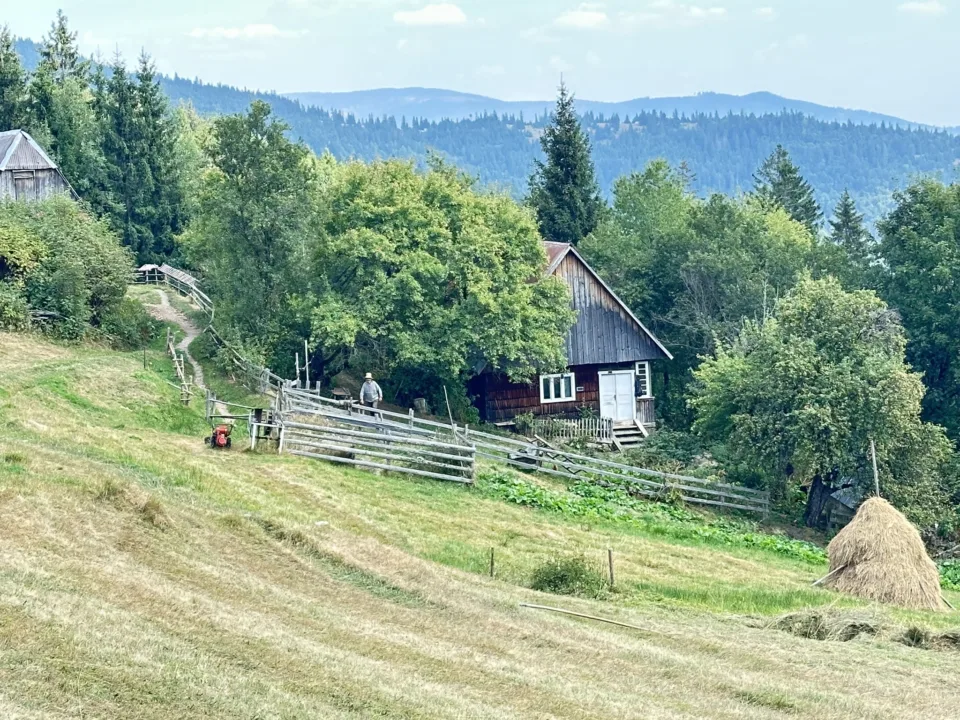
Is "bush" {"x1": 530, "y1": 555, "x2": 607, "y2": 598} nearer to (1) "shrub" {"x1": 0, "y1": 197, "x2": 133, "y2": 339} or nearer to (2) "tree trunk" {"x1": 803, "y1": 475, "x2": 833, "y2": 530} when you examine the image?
(2) "tree trunk" {"x1": 803, "y1": 475, "x2": 833, "y2": 530}

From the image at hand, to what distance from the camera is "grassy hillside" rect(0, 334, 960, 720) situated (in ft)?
45.3

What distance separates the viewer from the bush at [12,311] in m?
42.5

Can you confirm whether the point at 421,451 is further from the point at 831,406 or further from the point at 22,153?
the point at 22,153

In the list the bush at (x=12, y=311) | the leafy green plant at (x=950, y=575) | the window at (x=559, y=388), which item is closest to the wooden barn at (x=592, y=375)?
the window at (x=559, y=388)

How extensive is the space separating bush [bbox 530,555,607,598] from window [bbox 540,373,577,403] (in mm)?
26137

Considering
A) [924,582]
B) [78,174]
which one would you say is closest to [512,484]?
[924,582]

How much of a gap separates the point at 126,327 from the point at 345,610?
3021 cm

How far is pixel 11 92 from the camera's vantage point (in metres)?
65.2

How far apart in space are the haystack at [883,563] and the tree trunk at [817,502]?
10499 millimetres

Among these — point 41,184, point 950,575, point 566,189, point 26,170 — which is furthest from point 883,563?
point 26,170

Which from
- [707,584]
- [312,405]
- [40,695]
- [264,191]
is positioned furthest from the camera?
[264,191]

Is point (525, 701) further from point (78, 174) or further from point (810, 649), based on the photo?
point (78, 174)

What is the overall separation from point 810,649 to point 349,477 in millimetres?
13404

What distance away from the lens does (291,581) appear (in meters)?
19.4
